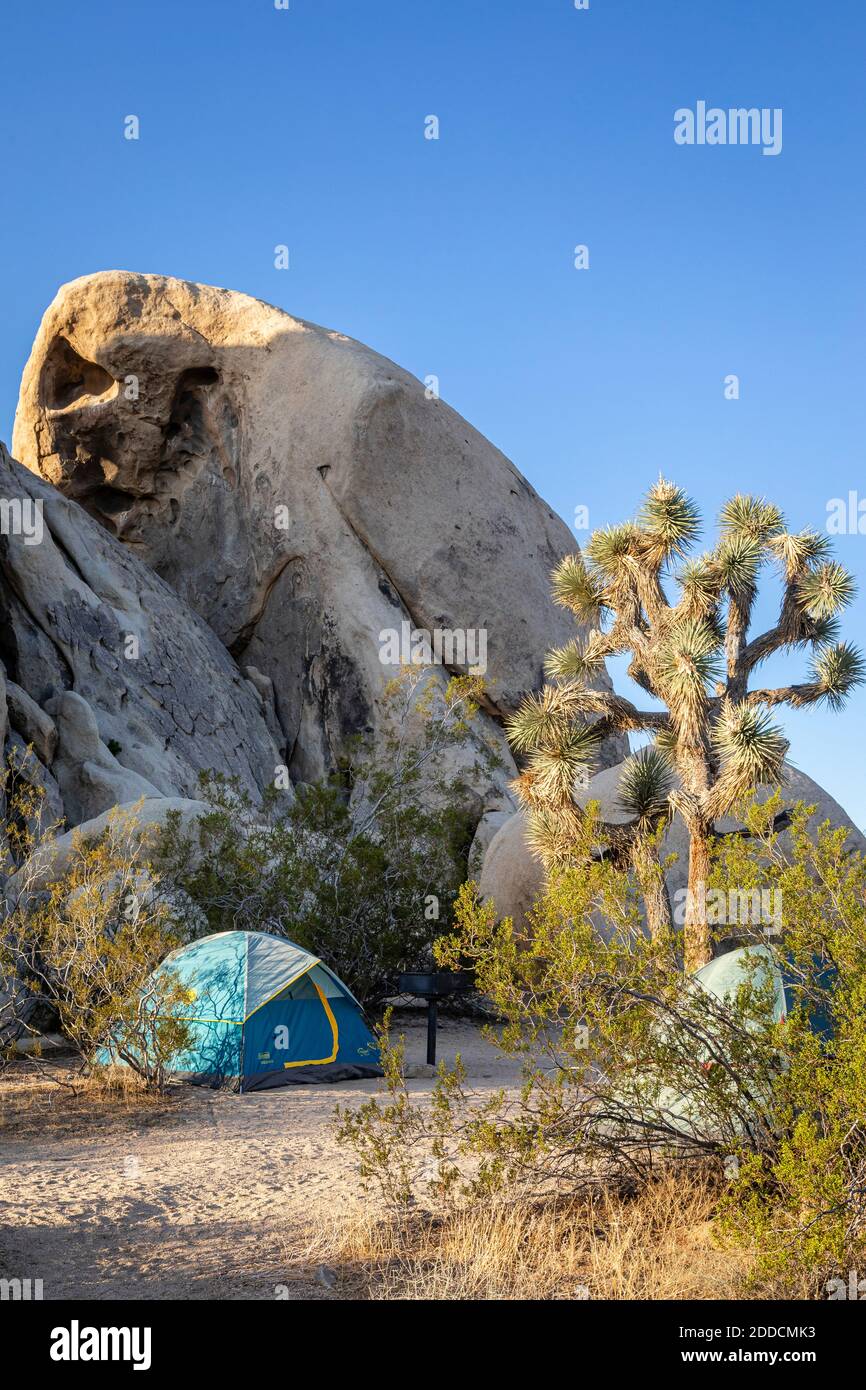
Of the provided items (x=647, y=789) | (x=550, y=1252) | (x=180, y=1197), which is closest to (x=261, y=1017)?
(x=180, y=1197)

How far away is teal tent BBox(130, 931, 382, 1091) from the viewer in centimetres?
1147

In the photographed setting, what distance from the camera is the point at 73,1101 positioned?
10.5 meters

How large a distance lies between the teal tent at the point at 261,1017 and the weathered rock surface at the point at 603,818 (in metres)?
5.46

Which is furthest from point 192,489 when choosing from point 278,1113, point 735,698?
point 278,1113

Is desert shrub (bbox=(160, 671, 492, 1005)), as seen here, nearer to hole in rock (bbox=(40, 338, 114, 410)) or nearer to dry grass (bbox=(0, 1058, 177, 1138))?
dry grass (bbox=(0, 1058, 177, 1138))

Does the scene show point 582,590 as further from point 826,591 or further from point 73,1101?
point 73,1101

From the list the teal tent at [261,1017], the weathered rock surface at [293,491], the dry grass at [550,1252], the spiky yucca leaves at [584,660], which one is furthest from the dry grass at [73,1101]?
the weathered rock surface at [293,491]

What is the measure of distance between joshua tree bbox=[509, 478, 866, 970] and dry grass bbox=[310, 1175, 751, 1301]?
6.60 meters

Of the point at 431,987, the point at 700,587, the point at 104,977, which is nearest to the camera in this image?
the point at 104,977

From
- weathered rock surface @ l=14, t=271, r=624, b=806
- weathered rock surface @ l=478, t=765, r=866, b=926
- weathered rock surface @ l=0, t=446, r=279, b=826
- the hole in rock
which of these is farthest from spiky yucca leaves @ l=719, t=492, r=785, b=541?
the hole in rock

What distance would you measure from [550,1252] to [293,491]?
2668 cm

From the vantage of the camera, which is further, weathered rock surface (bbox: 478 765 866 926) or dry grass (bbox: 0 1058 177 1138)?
weathered rock surface (bbox: 478 765 866 926)
